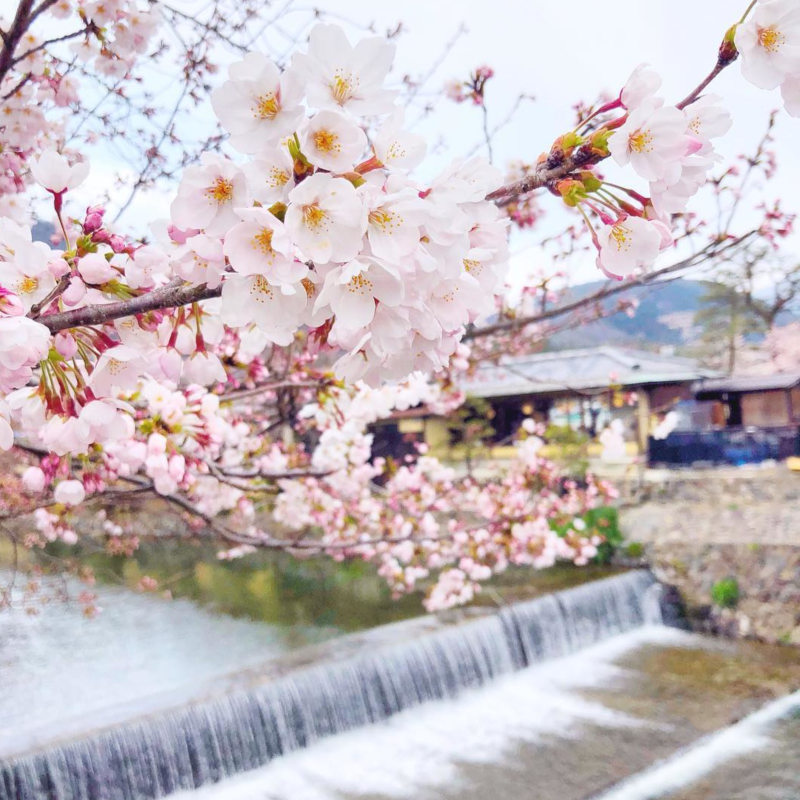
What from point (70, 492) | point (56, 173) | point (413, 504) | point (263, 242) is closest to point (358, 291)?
point (263, 242)

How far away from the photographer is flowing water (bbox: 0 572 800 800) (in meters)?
5.09

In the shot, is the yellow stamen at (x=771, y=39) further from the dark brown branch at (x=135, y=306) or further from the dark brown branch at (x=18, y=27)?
the dark brown branch at (x=18, y=27)

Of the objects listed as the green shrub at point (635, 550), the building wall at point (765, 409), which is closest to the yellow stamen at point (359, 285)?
the green shrub at point (635, 550)

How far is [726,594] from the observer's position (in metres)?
9.21

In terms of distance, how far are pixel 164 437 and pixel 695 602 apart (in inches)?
360

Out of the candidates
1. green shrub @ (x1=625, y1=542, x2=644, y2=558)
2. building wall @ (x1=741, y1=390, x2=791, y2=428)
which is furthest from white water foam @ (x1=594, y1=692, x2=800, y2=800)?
building wall @ (x1=741, y1=390, x2=791, y2=428)

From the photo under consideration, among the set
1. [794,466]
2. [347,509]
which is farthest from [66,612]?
[794,466]

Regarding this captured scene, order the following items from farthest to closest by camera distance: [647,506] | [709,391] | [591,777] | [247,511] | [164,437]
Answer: [709,391] → [647,506] → [591,777] → [247,511] → [164,437]

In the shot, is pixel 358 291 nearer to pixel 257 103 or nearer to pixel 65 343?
pixel 257 103

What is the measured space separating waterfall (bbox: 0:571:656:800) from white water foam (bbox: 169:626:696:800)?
0.12 m

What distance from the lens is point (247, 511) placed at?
175 inches

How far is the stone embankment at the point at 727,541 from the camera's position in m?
8.99

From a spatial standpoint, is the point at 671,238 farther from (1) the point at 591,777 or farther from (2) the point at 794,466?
(2) the point at 794,466

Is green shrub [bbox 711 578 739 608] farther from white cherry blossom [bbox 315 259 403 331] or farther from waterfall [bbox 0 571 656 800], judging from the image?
white cherry blossom [bbox 315 259 403 331]
